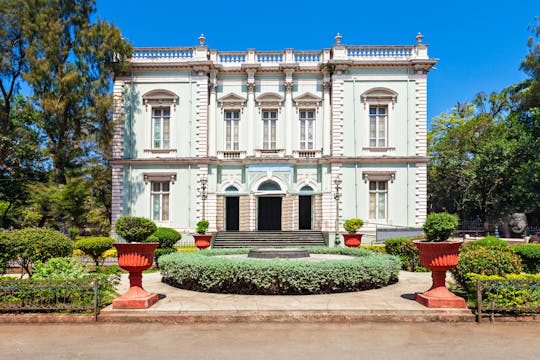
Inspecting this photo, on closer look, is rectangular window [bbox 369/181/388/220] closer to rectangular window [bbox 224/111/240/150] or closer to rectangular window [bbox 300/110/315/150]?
rectangular window [bbox 300/110/315/150]

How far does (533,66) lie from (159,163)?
24.4m

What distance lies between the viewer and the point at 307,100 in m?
24.8

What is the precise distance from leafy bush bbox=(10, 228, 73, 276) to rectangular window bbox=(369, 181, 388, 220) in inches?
727

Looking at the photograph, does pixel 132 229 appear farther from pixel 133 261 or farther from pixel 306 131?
pixel 306 131

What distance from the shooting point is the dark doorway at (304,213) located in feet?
83.2

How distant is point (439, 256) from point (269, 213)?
17823mm

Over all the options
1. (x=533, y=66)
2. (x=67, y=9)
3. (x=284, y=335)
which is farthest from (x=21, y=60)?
(x=533, y=66)

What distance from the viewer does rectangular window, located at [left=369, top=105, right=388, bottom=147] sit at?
80.9 feet

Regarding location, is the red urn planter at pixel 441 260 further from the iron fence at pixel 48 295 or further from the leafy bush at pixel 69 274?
the leafy bush at pixel 69 274

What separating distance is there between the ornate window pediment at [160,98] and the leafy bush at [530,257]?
63.7 ft

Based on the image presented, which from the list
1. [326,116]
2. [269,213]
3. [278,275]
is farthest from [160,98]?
[278,275]

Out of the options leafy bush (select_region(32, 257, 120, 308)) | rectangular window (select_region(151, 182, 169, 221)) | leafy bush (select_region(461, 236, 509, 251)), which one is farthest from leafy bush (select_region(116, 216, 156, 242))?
rectangular window (select_region(151, 182, 169, 221))

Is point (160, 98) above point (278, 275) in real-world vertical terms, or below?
above

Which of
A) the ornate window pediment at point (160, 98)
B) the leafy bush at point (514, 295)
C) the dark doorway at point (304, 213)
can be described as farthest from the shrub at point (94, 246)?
the dark doorway at point (304, 213)
